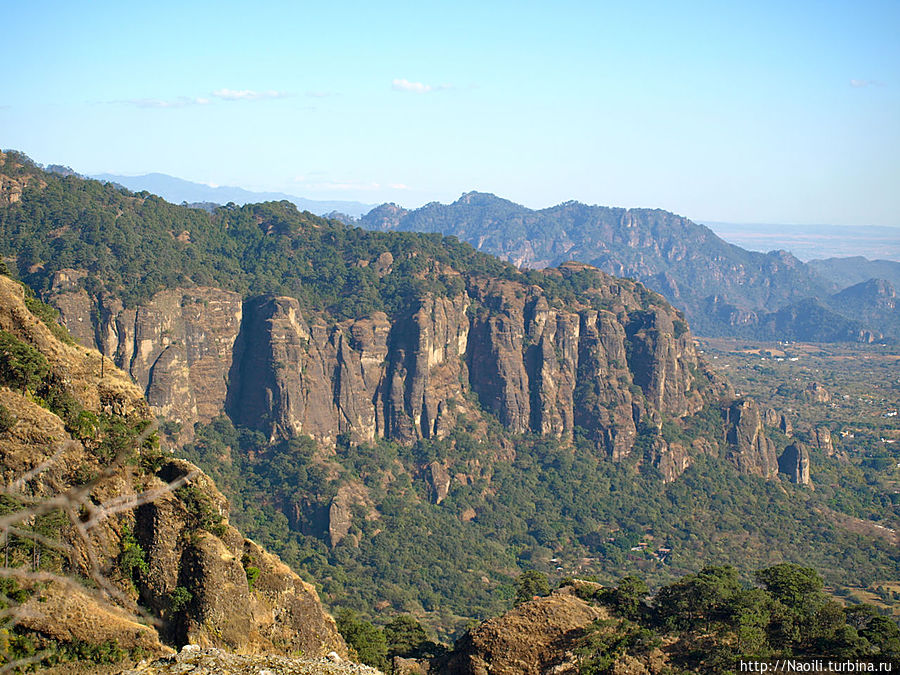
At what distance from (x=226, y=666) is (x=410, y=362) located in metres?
80.3

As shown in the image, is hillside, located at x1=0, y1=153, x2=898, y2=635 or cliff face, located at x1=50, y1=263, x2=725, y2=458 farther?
cliff face, located at x1=50, y1=263, x2=725, y2=458

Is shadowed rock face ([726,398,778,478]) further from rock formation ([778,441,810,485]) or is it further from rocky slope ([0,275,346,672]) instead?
rocky slope ([0,275,346,672])

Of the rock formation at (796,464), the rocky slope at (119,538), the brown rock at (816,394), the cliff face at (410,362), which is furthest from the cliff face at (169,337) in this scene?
the brown rock at (816,394)

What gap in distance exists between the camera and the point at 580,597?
4341 centimetres

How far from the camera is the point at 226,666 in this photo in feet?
79.2

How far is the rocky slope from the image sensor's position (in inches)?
1138

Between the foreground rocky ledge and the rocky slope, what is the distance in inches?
177

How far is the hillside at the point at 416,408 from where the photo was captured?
8588cm

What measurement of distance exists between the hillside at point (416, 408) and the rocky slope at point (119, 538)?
134 ft

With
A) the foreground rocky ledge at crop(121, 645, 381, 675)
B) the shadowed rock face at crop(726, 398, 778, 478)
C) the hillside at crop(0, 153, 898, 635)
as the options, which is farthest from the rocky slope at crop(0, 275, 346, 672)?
the shadowed rock face at crop(726, 398, 778, 478)

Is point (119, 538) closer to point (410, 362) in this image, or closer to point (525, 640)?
point (525, 640)

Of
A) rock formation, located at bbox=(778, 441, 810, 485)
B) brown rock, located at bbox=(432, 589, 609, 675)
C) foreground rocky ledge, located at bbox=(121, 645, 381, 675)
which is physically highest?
foreground rocky ledge, located at bbox=(121, 645, 381, 675)

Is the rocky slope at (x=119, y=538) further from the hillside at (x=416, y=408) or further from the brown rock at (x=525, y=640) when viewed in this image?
the hillside at (x=416, y=408)

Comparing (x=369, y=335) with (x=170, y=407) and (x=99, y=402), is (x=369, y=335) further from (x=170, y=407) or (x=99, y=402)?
(x=99, y=402)
